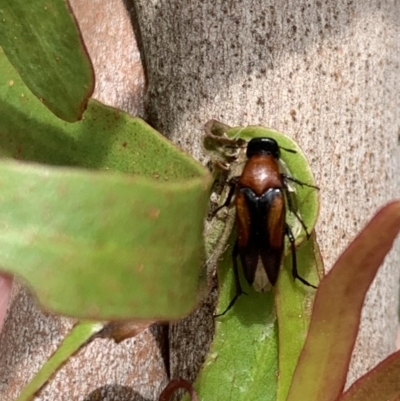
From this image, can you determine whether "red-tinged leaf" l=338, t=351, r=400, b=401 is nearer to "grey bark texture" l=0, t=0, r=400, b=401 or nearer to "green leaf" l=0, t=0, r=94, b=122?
"grey bark texture" l=0, t=0, r=400, b=401

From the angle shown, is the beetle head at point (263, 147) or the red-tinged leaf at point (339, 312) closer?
the red-tinged leaf at point (339, 312)

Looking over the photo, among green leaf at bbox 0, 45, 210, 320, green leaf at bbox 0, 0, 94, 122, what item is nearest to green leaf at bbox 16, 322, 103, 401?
green leaf at bbox 0, 45, 210, 320

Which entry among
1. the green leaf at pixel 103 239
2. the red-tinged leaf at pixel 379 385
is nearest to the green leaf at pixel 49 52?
the green leaf at pixel 103 239

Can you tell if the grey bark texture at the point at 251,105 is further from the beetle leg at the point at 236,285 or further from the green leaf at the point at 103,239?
the green leaf at the point at 103,239

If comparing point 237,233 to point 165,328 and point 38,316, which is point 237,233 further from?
point 38,316

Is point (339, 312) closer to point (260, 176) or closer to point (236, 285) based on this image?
point (236, 285)
